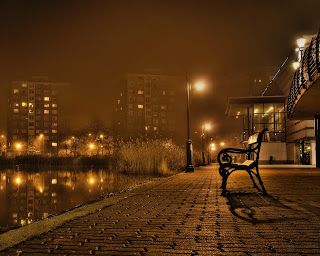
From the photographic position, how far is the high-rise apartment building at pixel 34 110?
5133 inches

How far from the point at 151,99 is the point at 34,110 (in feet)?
139

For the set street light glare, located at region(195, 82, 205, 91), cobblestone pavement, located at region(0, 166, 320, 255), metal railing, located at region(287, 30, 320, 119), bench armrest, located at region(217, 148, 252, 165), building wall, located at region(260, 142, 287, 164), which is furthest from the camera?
building wall, located at region(260, 142, 287, 164)

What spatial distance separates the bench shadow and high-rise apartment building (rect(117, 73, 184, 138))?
118 meters

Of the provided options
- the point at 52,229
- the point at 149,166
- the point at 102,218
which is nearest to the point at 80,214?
the point at 102,218

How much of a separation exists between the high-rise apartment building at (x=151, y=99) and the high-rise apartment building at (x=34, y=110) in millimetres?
24284

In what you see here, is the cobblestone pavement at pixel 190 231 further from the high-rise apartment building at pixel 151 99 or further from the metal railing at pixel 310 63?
the high-rise apartment building at pixel 151 99

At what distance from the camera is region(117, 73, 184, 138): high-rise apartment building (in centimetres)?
12800

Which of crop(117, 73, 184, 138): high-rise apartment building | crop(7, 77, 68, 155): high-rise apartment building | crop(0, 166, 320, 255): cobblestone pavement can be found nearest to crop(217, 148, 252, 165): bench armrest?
crop(0, 166, 320, 255): cobblestone pavement

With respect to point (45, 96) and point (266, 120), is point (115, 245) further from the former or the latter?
point (45, 96)

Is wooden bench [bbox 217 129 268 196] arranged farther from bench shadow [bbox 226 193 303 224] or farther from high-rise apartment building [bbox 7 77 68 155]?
high-rise apartment building [bbox 7 77 68 155]

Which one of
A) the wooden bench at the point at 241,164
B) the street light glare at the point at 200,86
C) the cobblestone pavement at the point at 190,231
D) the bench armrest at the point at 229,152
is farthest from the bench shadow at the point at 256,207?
the street light glare at the point at 200,86

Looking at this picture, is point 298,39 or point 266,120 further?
point 266,120

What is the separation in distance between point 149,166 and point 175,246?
16.9 m

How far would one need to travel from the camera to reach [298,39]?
44.1 feet
